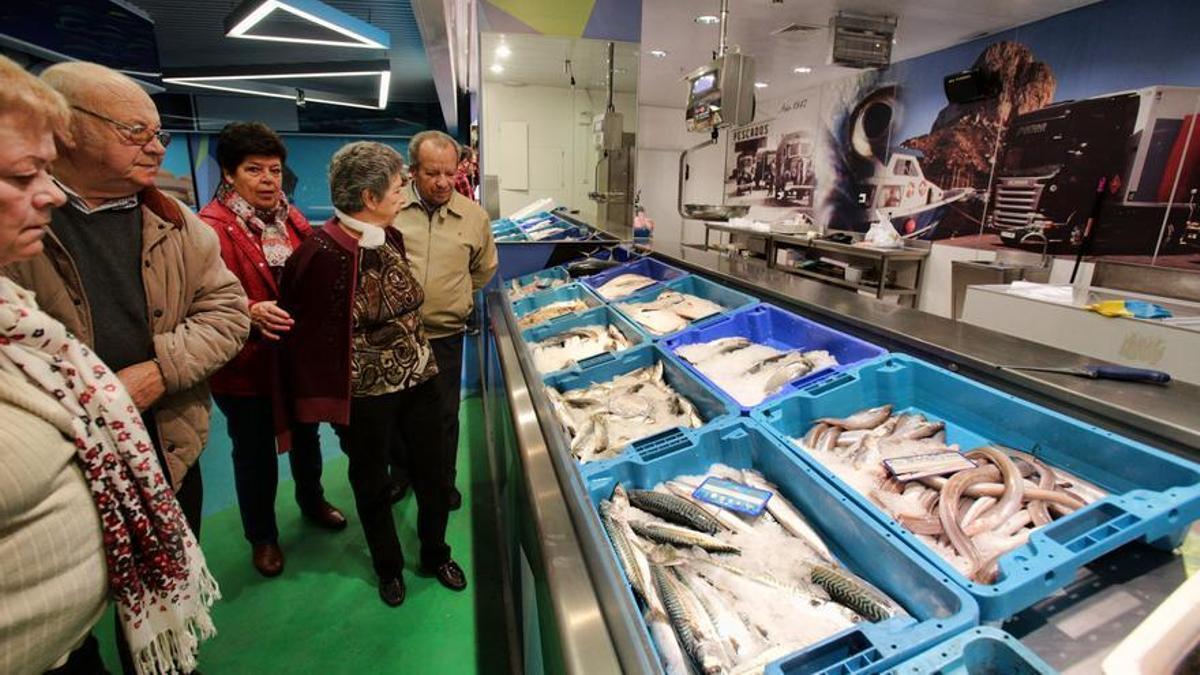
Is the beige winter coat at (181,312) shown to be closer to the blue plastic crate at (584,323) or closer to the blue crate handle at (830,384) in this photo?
the blue plastic crate at (584,323)

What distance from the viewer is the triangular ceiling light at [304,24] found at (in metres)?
4.31

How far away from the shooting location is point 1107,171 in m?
5.36

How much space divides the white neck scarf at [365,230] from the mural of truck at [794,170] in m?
9.88

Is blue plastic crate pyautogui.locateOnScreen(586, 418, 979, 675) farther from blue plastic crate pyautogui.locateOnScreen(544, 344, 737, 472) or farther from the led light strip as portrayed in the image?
the led light strip

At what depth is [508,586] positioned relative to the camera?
2369 mm

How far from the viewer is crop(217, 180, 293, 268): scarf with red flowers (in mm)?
2215

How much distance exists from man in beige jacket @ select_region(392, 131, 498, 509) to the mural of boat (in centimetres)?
685

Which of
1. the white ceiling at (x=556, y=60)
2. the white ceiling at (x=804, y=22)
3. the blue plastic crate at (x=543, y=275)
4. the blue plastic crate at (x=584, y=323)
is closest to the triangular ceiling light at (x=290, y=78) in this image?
the white ceiling at (x=556, y=60)

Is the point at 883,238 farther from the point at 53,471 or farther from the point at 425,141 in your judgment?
the point at 53,471

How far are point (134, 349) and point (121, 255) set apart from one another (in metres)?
0.25

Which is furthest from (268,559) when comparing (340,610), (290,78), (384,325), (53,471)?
(290,78)

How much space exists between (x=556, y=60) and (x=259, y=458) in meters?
6.29

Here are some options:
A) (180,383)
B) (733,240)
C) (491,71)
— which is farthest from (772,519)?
(733,240)

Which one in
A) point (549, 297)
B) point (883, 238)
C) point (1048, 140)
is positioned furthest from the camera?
point (883, 238)
